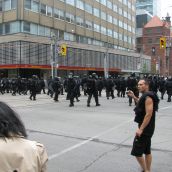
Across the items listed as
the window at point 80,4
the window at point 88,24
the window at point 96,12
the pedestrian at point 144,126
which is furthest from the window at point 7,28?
the pedestrian at point 144,126

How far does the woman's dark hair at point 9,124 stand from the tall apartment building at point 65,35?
39.9 m

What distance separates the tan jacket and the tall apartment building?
39.9 m

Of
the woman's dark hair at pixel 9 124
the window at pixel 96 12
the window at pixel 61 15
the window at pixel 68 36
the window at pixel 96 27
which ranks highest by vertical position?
the window at pixel 96 12

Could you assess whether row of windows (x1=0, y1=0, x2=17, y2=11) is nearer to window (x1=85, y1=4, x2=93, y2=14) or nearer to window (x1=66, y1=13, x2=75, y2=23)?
window (x1=66, y1=13, x2=75, y2=23)

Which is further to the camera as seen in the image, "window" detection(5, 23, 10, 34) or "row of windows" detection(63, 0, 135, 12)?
"row of windows" detection(63, 0, 135, 12)

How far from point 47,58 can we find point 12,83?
1712 cm

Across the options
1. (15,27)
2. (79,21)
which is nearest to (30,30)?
(15,27)

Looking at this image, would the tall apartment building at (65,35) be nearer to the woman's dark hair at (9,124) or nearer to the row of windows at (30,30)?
the row of windows at (30,30)

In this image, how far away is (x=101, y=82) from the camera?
29.7 m

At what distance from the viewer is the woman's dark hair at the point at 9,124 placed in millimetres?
2291

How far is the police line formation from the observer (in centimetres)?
2023

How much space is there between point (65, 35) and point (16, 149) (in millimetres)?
55681

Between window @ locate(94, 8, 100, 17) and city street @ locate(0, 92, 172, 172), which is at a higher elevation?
window @ locate(94, 8, 100, 17)

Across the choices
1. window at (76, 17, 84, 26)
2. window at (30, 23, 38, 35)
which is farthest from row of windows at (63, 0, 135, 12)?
window at (30, 23, 38, 35)
